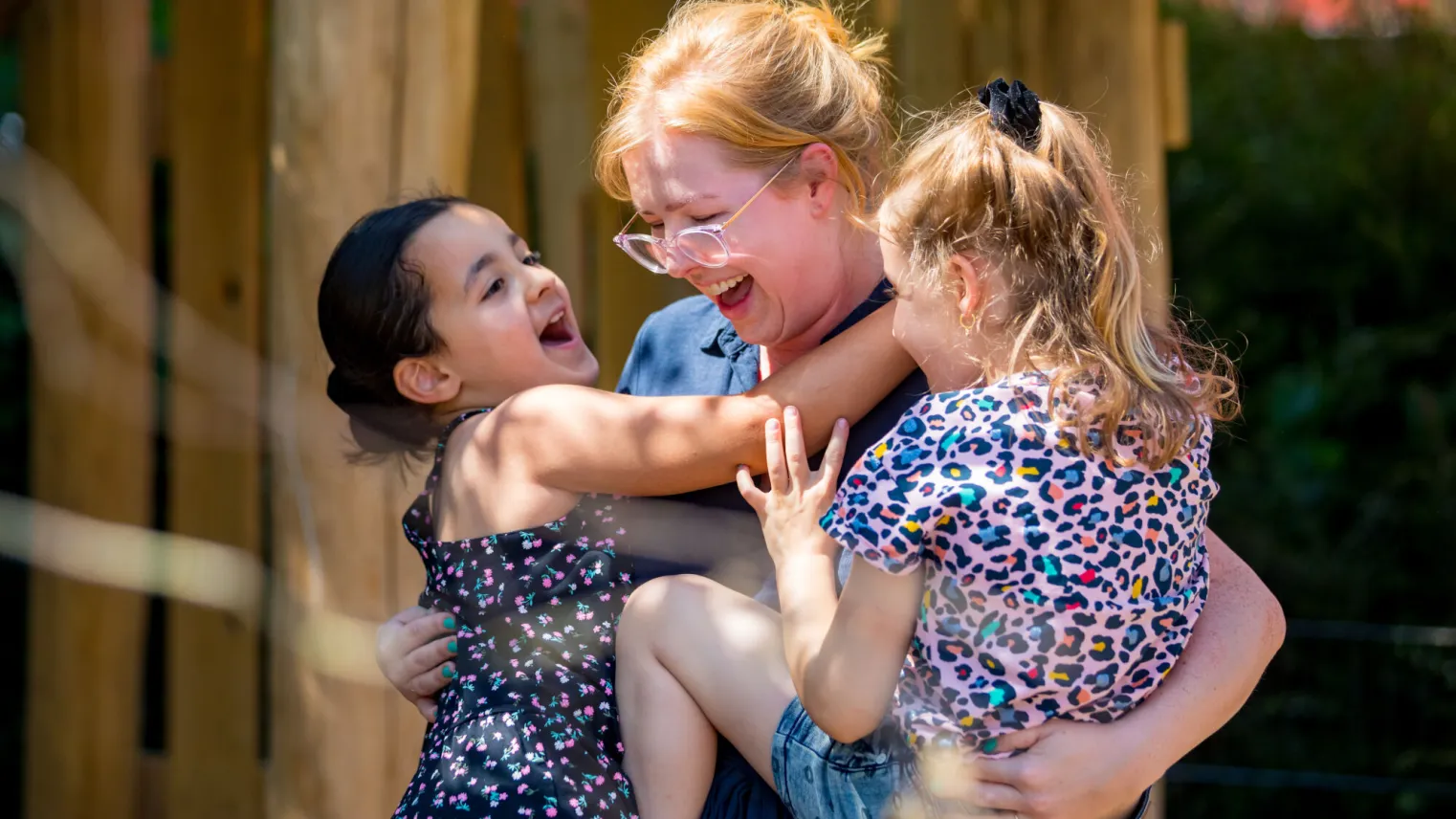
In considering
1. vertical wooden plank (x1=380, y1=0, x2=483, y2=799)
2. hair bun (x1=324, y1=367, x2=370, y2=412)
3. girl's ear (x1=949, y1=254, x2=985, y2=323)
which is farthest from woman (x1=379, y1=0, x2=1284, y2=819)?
vertical wooden plank (x1=380, y1=0, x2=483, y2=799)

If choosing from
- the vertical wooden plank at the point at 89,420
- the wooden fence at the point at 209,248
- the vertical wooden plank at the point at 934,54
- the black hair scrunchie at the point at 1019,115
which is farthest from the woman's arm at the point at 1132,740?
the vertical wooden plank at the point at 89,420

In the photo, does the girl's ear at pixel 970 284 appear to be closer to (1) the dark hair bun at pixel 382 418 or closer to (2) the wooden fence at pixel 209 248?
(1) the dark hair bun at pixel 382 418

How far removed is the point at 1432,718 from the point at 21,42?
504 cm

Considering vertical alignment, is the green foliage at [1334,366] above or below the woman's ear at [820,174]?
below

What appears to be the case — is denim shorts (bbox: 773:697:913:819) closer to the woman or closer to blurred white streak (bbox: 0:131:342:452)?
the woman

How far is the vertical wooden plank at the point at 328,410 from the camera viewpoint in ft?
9.16

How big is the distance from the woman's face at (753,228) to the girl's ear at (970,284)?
→ 389 mm

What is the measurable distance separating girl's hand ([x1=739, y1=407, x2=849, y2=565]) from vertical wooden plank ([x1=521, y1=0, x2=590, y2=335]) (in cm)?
224

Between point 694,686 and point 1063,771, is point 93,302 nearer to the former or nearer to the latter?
point 694,686

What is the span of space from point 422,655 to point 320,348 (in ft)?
3.16

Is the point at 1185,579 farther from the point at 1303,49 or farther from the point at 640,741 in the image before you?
the point at 1303,49

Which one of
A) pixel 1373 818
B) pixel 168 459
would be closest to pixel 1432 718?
pixel 1373 818

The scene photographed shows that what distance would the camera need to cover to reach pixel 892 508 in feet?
5.46

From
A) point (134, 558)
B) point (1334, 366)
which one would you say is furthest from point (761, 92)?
point (1334, 366)
